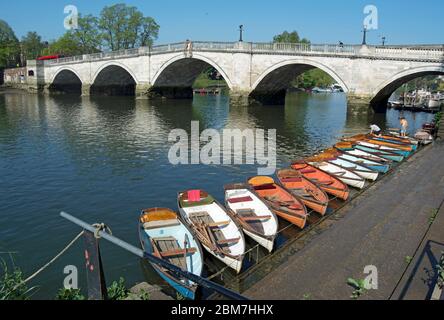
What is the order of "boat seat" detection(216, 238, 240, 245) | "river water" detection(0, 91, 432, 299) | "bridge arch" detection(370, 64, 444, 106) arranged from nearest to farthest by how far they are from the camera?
"boat seat" detection(216, 238, 240, 245) → "river water" detection(0, 91, 432, 299) → "bridge arch" detection(370, 64, 444, 106)

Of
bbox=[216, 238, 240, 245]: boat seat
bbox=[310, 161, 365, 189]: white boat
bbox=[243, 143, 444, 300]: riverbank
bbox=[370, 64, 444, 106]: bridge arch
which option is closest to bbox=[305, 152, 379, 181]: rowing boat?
bbox=[310, 161, 365, 189]: white boat

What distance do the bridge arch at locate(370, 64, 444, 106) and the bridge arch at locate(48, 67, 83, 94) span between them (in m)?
57.0

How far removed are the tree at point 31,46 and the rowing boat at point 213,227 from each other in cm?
10616

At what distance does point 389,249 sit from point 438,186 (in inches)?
303

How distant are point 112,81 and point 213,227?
66882mm

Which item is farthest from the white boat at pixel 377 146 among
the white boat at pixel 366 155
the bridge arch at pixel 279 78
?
the bridge arch at pixel 279 78

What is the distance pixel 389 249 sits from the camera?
32.8 feet

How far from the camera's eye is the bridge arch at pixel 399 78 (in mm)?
33062

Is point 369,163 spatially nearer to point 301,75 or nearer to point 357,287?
point 357,287

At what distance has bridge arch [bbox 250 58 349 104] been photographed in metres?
40.7

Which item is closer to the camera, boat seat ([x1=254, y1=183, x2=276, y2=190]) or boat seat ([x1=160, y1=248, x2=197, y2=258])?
boat seat ([x1=160, y1=248, x2=197, y2=258])

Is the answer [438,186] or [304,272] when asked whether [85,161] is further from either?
[438,186]

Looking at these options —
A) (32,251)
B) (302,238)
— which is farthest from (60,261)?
(302,238)

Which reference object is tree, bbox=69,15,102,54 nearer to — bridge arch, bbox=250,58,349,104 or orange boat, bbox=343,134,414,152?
bridge arch, bbox=250,58,349,104
